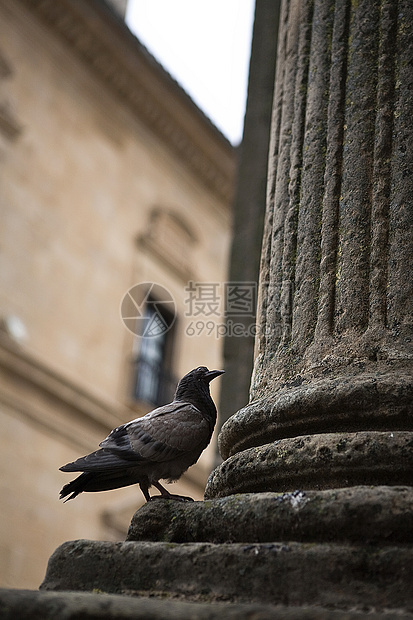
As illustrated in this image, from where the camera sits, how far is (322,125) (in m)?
2.55

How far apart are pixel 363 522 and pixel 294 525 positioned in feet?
0.52

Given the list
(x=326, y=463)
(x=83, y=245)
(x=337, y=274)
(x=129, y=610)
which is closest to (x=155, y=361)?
(x=83, y=245)

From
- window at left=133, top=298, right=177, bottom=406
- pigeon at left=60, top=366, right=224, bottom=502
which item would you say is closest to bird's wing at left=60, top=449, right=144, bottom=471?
pigeon at left=60, top=366, right=224, bottom=502

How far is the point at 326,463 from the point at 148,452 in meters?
0.57

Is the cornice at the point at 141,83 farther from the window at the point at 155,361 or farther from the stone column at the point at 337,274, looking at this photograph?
the stone column at the point at 337,274

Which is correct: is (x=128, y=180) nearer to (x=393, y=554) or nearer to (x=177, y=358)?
(x=177, y=358)

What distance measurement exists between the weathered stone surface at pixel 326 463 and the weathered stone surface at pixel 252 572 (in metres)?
0.23

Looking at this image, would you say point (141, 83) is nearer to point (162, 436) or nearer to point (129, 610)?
point (162, 436)

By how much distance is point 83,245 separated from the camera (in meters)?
11.8

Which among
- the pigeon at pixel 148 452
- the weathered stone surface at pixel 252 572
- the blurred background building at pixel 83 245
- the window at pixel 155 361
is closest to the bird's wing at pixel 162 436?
the pigeon at pixel 148 452

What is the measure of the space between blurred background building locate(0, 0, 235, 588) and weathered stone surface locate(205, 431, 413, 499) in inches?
308

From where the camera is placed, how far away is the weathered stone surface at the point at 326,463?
190 cm

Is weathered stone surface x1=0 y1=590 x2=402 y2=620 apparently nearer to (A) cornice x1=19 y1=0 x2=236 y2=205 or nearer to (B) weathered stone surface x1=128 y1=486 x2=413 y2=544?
(B) weathered stone surface x1=128 y1=486 x2=413 y2=544

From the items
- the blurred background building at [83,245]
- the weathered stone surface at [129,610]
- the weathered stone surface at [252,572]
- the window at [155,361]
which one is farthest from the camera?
the window at [155,361]
